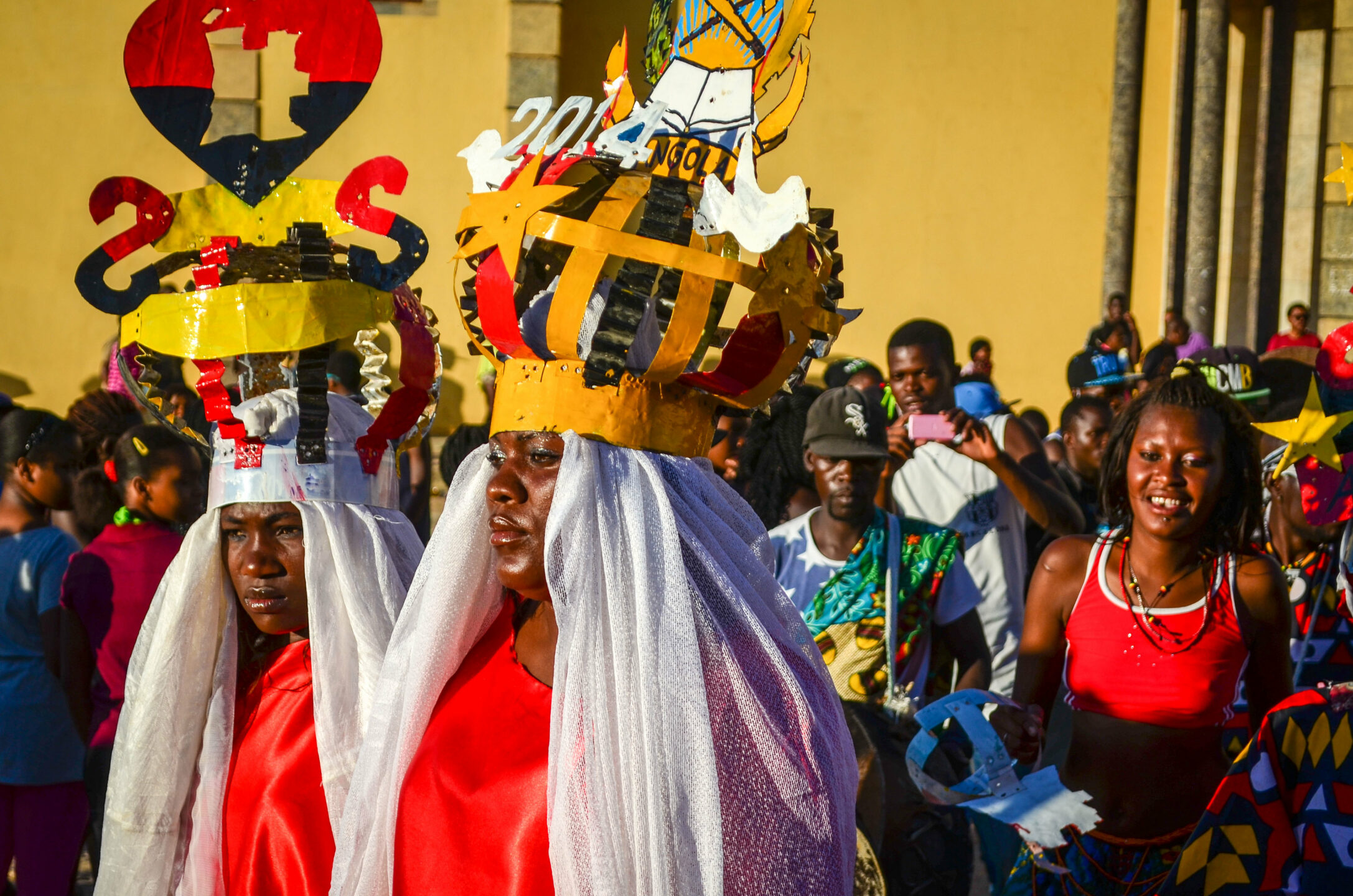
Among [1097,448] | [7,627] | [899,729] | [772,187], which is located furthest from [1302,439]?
[772,187]

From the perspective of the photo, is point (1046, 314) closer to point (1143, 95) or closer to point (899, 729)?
point (1143, 95)

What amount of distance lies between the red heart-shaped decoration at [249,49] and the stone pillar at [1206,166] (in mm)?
Result: 10878

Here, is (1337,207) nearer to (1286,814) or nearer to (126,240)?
(1286,814)

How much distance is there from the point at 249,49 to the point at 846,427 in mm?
2181

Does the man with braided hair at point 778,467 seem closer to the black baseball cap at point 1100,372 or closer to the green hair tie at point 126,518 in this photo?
the green hair tie at point 126,518

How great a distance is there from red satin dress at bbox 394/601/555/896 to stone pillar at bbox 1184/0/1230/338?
449 inches

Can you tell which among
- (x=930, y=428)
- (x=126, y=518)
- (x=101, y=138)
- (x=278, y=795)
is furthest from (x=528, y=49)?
(x=278, y=795)

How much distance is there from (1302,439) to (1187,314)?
9837 millimetres

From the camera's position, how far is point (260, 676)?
9.76 feet

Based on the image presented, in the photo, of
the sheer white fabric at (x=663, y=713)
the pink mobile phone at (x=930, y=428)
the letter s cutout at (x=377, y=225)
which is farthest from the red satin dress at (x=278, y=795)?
the pink mobile phone at (x=930, y=428)

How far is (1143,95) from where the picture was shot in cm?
1212

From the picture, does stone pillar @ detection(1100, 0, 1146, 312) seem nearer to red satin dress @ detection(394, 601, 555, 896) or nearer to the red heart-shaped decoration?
the red heart-shaped decoration

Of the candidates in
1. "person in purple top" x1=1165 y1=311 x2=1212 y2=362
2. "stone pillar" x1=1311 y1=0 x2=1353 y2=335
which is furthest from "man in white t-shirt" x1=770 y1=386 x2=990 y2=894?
"stone pillar" x1=1311 y1=0 x2=1353 y2=335

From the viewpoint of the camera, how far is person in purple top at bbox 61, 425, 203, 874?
4.30 m
